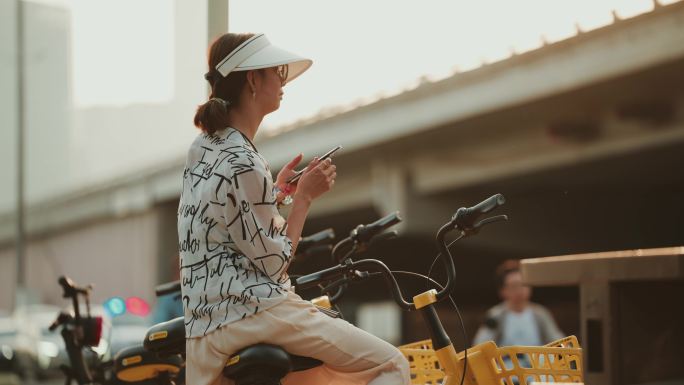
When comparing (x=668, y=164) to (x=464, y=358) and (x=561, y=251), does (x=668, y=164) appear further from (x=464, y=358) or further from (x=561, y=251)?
(x=464, y=358)

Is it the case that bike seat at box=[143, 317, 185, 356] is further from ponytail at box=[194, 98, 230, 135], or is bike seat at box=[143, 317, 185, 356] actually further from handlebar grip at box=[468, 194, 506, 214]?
handlebar grip at box=[468, 194, 506, 214]

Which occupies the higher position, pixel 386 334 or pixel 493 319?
pixel 493 319

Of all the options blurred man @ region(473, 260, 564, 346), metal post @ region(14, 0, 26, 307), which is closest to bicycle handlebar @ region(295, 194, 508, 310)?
blurred man @ region(473, 260, 564, 346)

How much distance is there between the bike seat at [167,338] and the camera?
11.2 feet

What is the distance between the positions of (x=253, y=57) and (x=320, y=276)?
2.29 feet

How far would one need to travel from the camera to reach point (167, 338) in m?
3.44

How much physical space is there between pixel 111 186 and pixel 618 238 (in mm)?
10579

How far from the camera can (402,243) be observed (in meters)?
25.2

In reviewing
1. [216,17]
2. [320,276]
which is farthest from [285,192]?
[216,17]

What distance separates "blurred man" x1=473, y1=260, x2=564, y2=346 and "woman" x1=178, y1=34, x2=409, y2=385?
17.3ft

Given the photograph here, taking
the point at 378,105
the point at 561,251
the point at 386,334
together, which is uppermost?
the point at 378,105

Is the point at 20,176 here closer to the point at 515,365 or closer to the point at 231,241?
the point at 231,241

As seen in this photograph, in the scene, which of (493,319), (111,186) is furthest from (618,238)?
(493,319)

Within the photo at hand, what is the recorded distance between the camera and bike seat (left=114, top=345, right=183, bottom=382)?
158 inches
